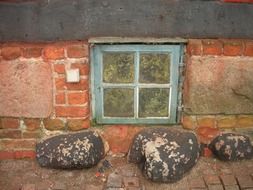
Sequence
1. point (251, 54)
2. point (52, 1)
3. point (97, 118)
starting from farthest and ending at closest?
point (97, 118)
point (251, 54)
point (52, 1)

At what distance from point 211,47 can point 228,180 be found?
45.2 inches

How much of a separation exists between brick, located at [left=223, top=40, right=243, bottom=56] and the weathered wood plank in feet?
0.23

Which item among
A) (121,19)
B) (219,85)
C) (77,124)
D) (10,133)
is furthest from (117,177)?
(121,19)

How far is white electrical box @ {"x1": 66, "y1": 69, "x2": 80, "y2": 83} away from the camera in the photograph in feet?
9.93

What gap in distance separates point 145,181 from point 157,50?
1.13 m

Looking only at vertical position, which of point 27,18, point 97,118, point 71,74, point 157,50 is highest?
point 27,18

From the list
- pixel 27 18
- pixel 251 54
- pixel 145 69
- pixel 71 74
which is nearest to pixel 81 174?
pixel 71 74

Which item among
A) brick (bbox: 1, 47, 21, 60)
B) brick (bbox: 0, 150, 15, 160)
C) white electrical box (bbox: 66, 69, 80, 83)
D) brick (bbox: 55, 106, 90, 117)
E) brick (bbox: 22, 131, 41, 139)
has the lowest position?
brick (bbox: 0, 150, 15, 160)

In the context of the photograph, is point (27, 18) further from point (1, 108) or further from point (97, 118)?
point (97, 118)

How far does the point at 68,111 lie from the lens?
3.18m

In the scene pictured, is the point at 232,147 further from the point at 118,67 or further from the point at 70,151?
the point at 70,151

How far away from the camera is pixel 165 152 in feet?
10.1

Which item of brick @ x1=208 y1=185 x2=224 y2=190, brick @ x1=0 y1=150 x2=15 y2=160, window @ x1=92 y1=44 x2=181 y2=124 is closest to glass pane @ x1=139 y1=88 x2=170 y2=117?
window @ x1=92 y1=44 x2=181 y2=124

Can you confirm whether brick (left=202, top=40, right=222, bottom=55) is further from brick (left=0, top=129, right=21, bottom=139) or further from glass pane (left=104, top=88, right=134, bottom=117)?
brick (left=0, top=129, right=21, bottom=139)
